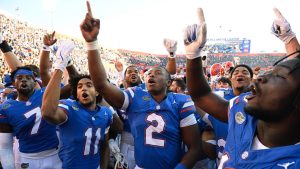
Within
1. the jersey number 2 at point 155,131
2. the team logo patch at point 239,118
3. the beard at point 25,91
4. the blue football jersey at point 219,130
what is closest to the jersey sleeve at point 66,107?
the beard at point 25,91

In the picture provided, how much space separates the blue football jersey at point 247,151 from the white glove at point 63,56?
1.75 meters

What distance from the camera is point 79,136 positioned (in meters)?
3.08

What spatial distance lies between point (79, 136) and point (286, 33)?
2213 millimetres

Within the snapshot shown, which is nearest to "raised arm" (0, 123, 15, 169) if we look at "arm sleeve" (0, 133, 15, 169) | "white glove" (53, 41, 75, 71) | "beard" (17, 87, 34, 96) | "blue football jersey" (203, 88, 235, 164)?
"arm sleeve" (0, 133, 15, 169)

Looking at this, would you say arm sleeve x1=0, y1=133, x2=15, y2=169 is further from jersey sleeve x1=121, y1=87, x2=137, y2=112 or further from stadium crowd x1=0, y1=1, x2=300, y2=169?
jersey sleeve x1=121, y1=87, x2=137, y2=112

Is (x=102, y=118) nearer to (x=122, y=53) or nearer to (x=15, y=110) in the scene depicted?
(x=15, y=110)

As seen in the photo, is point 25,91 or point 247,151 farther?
point 25,91

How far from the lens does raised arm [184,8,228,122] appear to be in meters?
1.93

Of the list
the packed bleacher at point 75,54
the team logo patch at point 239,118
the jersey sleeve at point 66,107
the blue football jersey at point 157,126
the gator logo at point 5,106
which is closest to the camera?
the team logo patch at point 239,118

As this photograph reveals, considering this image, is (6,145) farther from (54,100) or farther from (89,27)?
(89,27)

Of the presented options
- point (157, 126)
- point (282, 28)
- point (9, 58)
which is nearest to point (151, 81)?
point (157, 126)

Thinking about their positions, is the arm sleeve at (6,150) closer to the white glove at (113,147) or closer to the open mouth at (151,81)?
the white glove at (113,147)

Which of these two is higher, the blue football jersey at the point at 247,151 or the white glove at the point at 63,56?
the white glove at the point at 63,56

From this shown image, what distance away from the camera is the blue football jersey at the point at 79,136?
3.07m
